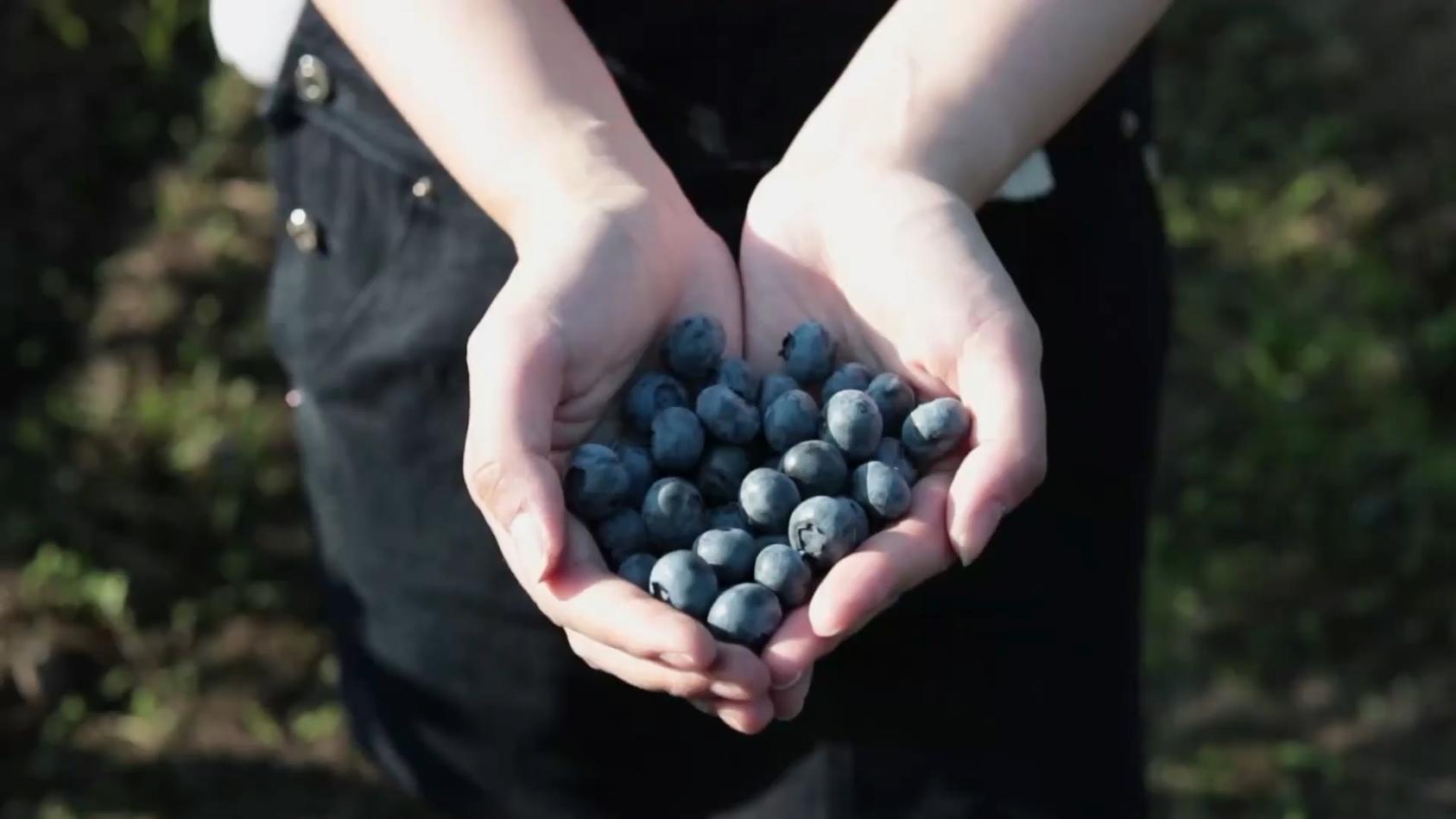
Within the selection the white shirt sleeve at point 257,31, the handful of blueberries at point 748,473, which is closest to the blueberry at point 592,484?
the handful of blueberries at point 748,473

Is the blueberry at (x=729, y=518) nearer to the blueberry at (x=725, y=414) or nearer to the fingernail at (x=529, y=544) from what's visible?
the blueberry at (x=725, y=414)

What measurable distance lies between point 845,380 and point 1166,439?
165 centimetres

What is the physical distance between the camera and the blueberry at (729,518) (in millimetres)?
1085

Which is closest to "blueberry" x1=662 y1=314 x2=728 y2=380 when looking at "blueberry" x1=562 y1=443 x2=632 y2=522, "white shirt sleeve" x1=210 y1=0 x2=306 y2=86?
"blueberry" x1=562 y1=443 x2=632 y2=522

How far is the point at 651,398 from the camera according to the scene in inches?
43.7

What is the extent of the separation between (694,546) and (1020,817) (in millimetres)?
414

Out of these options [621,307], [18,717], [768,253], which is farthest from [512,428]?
[18,717]

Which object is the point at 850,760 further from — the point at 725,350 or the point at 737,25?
the point at 737,25

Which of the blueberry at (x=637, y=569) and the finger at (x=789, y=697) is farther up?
the blueberry at (x=637, y=569)

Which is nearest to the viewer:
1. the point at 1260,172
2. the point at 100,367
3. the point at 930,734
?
the point at 930,734

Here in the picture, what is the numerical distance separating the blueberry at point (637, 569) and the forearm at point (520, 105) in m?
0.24

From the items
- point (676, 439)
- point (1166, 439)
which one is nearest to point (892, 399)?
point (676, 439)

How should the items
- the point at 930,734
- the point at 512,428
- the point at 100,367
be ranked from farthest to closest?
the point at 100,367
the point at 930,734
the point at 512,428

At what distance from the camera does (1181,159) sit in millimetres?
3105
